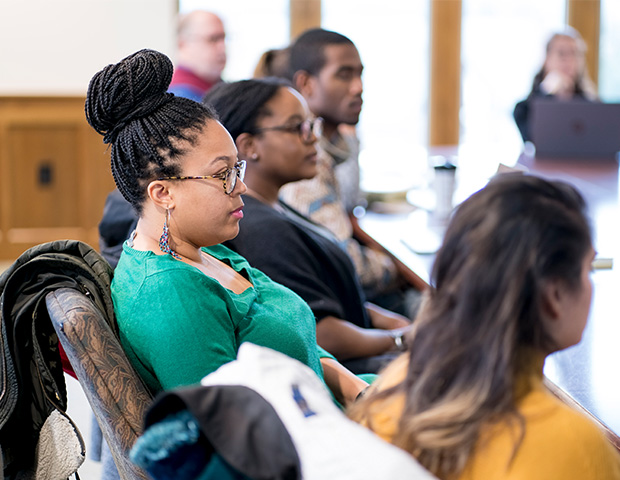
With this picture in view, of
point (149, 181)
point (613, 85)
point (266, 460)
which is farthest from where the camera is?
point (613, 85)

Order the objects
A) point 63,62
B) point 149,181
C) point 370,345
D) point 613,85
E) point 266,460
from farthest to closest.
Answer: point 613,85, point 63,62, point 370,345, point 149,181, point 266,460

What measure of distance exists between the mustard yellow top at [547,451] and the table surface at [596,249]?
21 cm

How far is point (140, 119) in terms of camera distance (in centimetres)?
138

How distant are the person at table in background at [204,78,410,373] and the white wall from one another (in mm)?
3122

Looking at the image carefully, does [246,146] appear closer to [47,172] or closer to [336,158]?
[336,158]

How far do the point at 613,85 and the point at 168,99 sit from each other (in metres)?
5.77

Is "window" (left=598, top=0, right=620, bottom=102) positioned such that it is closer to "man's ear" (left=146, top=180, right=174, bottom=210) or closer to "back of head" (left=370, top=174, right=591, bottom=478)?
"man's ear" (left=146, top=180, right=174, bottom=210)

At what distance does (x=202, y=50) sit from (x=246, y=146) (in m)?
1.88

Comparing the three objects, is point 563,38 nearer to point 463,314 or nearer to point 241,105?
point 241,105

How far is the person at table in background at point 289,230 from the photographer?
1.78 metres

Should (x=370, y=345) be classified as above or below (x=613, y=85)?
below

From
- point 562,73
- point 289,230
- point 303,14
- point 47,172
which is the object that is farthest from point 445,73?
point 289,230

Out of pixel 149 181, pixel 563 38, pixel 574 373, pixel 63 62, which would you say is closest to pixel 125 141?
pixel 149 181

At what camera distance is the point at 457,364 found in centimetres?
84
